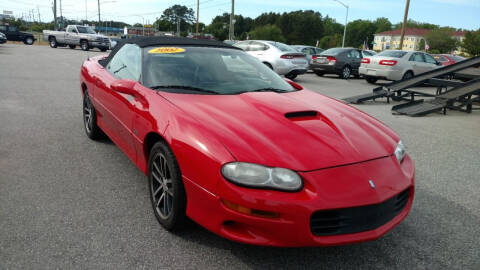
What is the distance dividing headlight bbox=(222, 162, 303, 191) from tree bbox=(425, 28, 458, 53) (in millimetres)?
117053

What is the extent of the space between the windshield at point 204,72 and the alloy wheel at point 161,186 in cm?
67

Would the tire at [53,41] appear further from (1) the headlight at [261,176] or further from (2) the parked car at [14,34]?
(1) the headlight at [261,176]

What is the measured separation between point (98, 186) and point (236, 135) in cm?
178

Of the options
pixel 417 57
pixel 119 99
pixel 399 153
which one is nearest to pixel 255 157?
pixel 399 153

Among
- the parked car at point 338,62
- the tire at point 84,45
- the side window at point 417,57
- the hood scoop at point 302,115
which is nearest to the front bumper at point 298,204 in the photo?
the hood scoop at point 302,115

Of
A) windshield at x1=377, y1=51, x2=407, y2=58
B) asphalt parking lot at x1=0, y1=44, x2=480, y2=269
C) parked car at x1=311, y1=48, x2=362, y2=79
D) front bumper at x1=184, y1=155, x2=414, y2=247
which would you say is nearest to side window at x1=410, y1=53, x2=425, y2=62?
windshield at x1=377, y1=51, x2=407, y2=58

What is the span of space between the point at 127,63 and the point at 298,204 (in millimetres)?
2602

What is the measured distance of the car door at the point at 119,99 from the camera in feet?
10.6

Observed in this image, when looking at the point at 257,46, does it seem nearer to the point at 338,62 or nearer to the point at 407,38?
the point at 338,62

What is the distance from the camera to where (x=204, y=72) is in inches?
132

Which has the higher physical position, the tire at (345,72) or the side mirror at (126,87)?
→ the side mirror at (126,87)

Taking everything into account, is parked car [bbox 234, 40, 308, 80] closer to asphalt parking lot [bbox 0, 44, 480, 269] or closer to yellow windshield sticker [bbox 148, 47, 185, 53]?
asphalt parking lot [bbox 0, 44, 480, 269]

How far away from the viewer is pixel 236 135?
228cm

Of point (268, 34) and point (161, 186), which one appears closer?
point (161, 186)
